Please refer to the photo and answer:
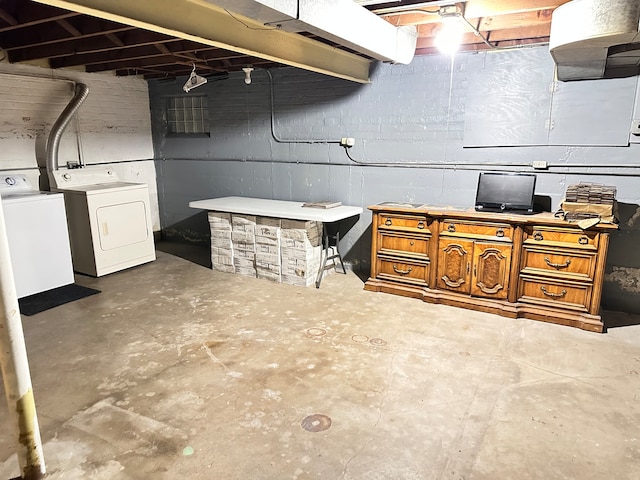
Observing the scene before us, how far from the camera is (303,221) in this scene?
4.43m

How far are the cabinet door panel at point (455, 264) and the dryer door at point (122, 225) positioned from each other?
350 cm

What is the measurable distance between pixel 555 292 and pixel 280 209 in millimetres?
2694

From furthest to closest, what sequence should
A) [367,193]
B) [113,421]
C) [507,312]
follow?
1. [367,193]
2. [507,312]
3. [113,421]

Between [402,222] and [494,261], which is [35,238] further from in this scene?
[494,261]

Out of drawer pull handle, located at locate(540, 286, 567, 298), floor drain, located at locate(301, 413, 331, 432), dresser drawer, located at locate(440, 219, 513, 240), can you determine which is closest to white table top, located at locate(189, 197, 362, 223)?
dresser drawer, located at locate(440, 219, 513, 240)

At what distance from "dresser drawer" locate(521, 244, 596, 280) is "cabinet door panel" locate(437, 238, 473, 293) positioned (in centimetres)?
45

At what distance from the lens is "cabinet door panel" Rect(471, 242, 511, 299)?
3764mm

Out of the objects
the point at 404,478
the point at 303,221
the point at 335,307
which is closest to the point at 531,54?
the point at 303,221

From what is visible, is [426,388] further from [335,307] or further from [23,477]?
[23,477]

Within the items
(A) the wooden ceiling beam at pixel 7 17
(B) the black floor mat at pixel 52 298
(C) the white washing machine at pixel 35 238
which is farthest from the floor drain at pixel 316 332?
(A) the wooden ceiling beam at pixel 7 17

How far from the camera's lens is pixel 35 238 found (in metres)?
4.25

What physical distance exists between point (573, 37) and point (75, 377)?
3762 millimetres

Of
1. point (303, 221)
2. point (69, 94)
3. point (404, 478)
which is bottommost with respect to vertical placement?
point (404, 478)

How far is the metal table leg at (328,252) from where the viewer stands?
4676 millimetres
